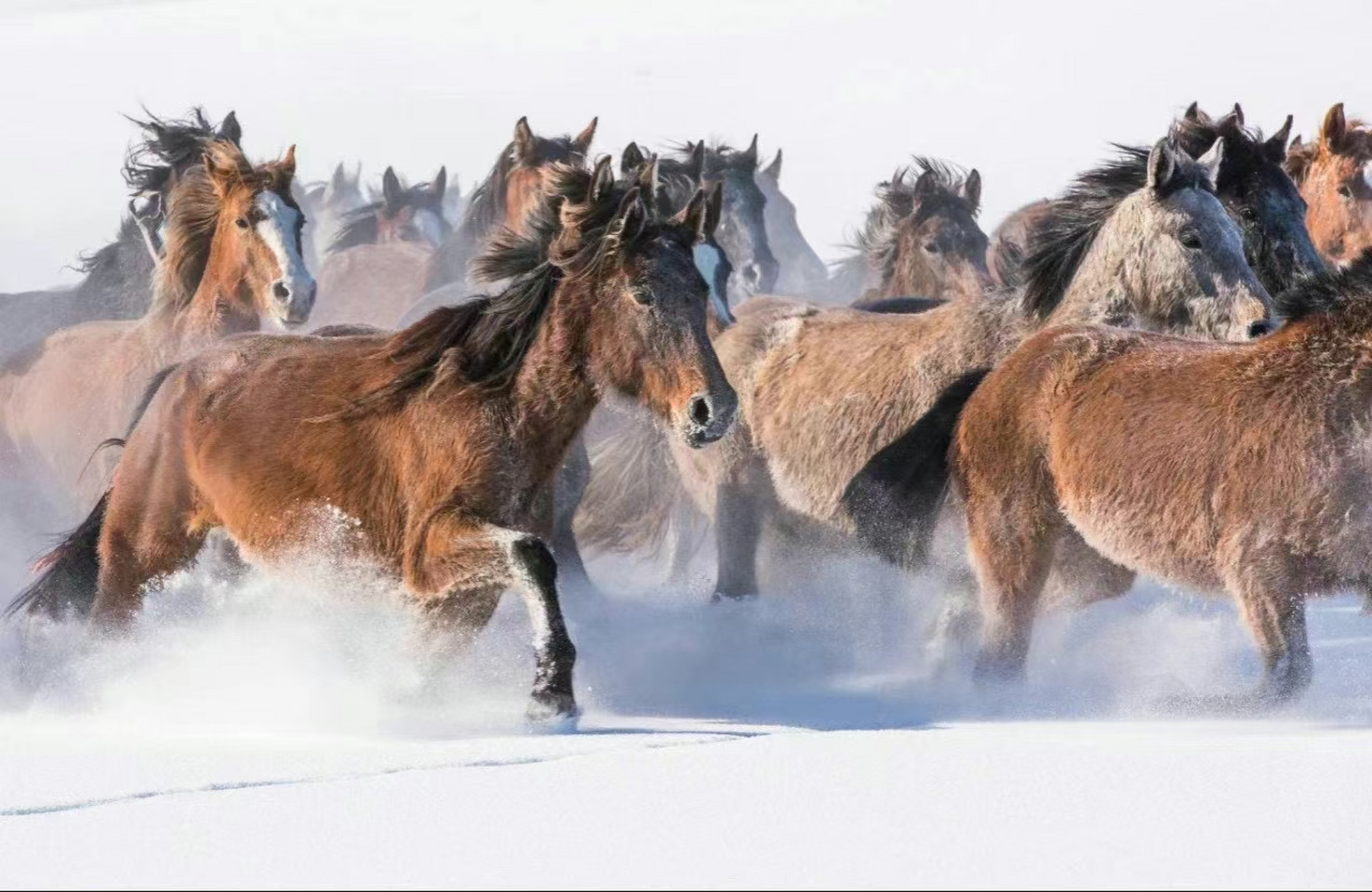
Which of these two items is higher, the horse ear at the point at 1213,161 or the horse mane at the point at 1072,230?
the horse ear at the point at 1213,161

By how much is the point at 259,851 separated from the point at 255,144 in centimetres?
2762

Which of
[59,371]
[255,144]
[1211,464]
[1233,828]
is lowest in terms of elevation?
[1233,828]

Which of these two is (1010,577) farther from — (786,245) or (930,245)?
(786,245)

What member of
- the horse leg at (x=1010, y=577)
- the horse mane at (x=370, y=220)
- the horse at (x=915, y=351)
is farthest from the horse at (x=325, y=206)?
the horse leg at (x=1010, y=577)

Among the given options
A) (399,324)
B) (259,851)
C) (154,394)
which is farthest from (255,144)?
(259,851)

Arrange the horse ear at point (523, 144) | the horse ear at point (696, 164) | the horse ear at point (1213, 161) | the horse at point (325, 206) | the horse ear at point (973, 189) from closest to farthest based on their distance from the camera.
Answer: the horse ear at point (1213, 161)
the horse ear at point (696, 164)
the horse ear at point (523, 144)
the horse ear at point (973, 189)
the horse at point (325, 206)

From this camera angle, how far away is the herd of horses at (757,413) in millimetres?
7285

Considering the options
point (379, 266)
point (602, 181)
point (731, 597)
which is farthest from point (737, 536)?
point (379, 266)

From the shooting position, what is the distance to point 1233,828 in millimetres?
5270

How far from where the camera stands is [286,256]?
1001 cm

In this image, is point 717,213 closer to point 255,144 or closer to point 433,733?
point 433,733

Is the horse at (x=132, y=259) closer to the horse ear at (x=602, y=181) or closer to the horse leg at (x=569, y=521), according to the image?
the horse leg at (x=569, y=521)

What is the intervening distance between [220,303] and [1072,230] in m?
3.84

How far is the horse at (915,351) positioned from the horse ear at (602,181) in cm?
178
